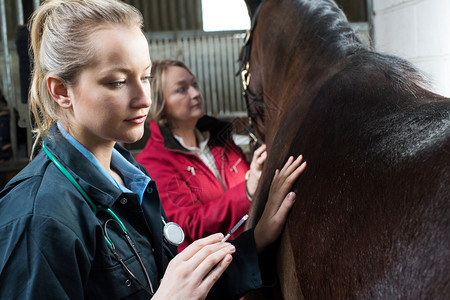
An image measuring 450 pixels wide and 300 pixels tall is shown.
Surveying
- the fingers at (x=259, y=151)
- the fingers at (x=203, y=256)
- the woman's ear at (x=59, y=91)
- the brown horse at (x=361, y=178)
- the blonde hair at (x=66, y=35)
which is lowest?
the fingers at (x=203, y=256)

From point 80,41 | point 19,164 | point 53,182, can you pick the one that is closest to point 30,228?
point 53,182

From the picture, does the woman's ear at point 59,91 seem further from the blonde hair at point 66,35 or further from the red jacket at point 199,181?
the red jacket at point 199,181

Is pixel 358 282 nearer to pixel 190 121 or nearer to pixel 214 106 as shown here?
pixel 190 121

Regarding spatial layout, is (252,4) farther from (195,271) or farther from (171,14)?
(171,14)

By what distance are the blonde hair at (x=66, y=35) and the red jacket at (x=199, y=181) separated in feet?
2.57

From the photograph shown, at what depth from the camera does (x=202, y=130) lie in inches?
78.6

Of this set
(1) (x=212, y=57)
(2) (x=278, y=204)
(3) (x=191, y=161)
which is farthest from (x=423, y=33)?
(1) (x=212, y=57)

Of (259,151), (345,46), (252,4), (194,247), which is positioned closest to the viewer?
(194,247)

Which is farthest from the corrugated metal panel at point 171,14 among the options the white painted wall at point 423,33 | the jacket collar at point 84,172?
the jacket collar at point 84,172

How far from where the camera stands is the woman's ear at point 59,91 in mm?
821

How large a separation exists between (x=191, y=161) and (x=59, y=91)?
3.21ft

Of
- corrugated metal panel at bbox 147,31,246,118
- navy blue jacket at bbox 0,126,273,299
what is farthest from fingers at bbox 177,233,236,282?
corrugated metal panel at bbox 147,31,246,118

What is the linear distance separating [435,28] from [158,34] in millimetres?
2214

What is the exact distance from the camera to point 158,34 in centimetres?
356
